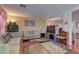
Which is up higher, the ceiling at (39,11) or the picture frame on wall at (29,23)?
the ceiling at (39,11)

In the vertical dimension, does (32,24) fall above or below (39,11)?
below

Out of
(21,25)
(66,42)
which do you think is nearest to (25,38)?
(21,25)

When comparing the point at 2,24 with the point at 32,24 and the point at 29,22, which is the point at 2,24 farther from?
the point at 32,24

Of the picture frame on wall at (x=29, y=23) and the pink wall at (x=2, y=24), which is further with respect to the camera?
the picture frame on wall at (x=29, y=23)

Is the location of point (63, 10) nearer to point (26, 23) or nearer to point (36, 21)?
point (36, 21)

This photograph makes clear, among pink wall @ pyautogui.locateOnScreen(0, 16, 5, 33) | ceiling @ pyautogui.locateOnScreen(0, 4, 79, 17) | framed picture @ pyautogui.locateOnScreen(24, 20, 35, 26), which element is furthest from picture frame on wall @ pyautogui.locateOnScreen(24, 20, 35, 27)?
pink wall @ pyautogui.locateOnScreen(0, 16, 5, 33)

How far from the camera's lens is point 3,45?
7.62ft

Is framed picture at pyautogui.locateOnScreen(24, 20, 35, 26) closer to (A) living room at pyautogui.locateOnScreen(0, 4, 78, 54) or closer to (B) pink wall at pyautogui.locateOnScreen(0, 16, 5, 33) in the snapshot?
(A) living room at pyautogui.locateOnScreen(0, 4, 78, 54)

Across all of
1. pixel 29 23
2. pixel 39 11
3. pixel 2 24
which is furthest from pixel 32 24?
pixel 2 24

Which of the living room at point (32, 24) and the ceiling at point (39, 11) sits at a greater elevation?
the ceiling at point (39, 11)

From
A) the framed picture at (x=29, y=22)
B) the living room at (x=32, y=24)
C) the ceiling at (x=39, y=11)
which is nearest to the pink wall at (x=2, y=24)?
the living room at (x=32, y=24)

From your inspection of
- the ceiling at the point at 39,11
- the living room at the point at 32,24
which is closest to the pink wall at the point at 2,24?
the living room at the point at 32,24

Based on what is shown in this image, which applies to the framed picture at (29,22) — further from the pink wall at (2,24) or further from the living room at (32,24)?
the pink wall at (2,24)
